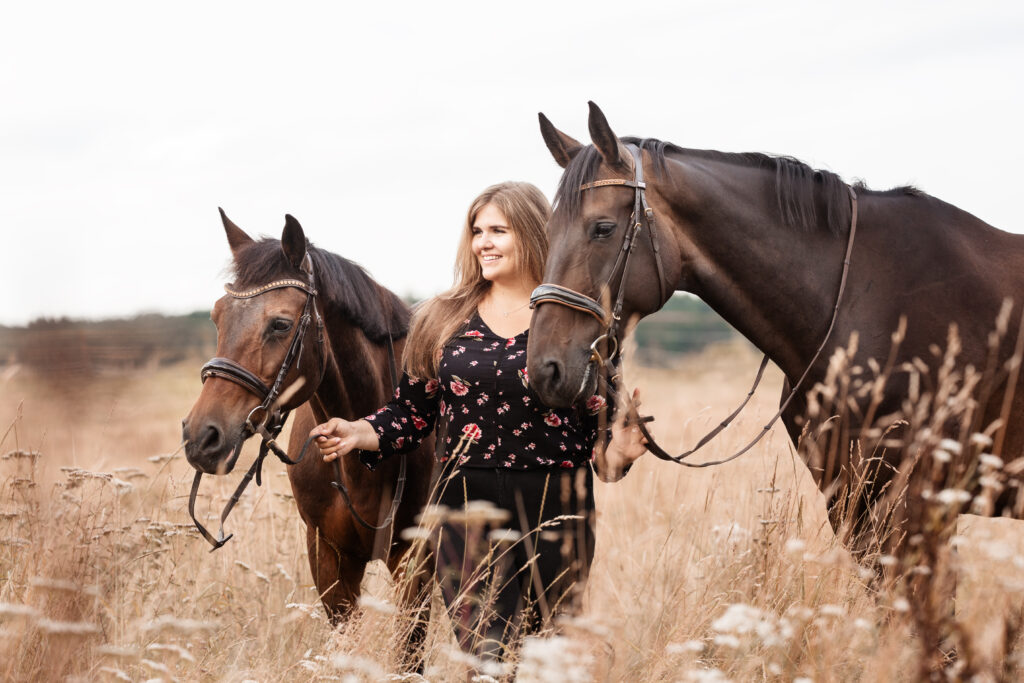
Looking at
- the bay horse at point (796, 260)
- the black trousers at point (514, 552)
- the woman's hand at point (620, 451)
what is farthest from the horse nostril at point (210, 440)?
the woman's hand at point (620, 451)

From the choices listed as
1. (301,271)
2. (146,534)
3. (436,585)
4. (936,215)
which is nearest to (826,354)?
(936,215)

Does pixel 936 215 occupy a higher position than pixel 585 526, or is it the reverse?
pixel 936 215

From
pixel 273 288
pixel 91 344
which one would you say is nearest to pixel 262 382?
pixel 273 288

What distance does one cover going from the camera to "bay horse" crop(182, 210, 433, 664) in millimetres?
3000

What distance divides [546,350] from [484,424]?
457mm

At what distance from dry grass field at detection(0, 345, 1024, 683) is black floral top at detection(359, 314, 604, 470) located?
1.98 feet

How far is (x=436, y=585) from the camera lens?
324cm

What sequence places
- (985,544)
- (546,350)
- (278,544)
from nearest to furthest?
(985,544), (546,350), (278,544)

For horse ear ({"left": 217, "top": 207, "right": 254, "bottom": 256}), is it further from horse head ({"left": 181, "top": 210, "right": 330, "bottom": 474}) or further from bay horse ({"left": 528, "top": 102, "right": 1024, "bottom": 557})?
bay horse ({"left": 528, "top": 102, "right": 1024, "bottom": 557})

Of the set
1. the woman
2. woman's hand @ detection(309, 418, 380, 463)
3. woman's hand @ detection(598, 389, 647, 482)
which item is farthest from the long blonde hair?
woman's hand @ detection(598, 389, 647, 482)

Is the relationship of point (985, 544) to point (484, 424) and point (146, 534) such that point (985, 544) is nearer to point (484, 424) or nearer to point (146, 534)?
point (484, 424)

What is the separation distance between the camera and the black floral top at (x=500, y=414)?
2938 mm

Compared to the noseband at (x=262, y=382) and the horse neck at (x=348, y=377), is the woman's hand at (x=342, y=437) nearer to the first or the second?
the noseband at (x=262, y=382)

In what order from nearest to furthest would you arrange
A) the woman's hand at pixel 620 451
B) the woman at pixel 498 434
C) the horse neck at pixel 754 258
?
1. the woman at pixel 498 434
2. the woman's hand at pixel 620 451
3. the horse neck at pixel 754 258
